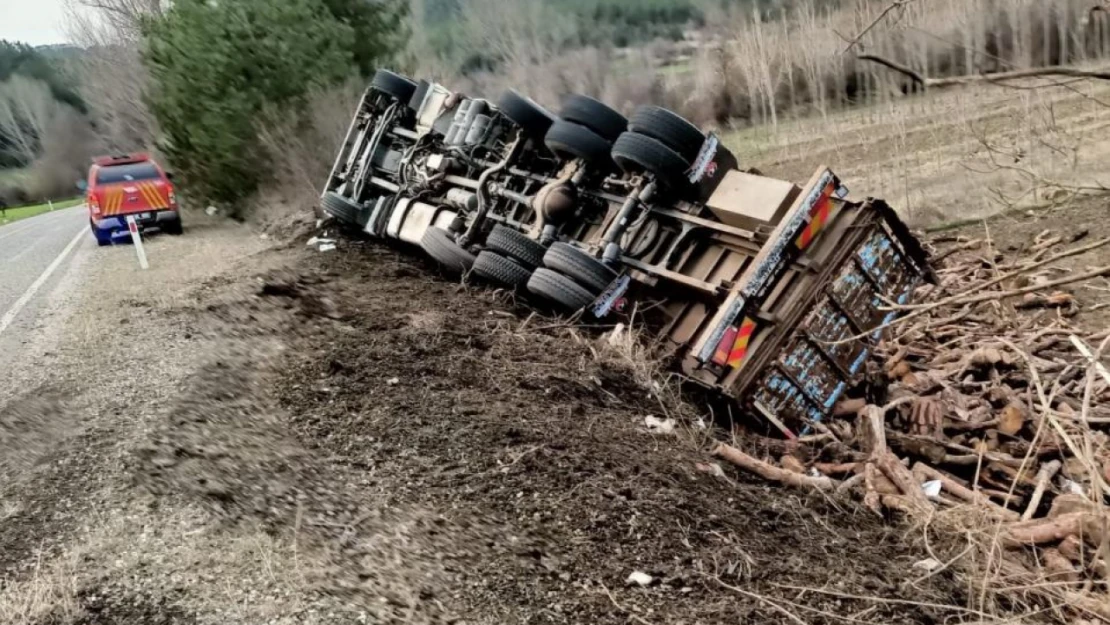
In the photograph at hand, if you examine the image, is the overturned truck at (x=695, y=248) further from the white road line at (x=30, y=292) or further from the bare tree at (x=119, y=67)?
the bare tree at (x=119, y=67)

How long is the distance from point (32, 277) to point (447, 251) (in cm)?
754

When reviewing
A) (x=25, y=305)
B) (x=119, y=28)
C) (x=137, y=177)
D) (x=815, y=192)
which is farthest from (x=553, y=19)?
(x=815, y=192)

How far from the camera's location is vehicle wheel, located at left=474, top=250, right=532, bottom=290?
26.0 ft

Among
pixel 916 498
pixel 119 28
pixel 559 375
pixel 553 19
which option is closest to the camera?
pixel 916 498

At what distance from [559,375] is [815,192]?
2178 mm

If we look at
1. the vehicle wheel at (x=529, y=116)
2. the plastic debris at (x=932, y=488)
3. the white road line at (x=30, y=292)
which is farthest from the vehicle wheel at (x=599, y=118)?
the white road line at (x=30, y=292)

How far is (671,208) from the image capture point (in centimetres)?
726

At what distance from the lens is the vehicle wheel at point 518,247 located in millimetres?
7883

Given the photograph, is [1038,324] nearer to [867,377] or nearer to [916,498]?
[867,377]

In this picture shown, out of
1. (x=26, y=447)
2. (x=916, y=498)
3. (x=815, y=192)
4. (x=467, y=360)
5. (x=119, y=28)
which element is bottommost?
(x=119, y=28)

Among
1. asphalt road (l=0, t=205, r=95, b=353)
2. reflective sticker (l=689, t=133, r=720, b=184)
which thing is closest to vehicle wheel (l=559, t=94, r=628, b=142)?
reflective sticker (l=689, t=133, r=720, b=184)

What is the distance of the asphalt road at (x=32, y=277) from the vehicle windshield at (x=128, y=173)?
1.28 m

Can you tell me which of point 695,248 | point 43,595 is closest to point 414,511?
point 43,595

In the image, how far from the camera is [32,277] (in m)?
13.2
